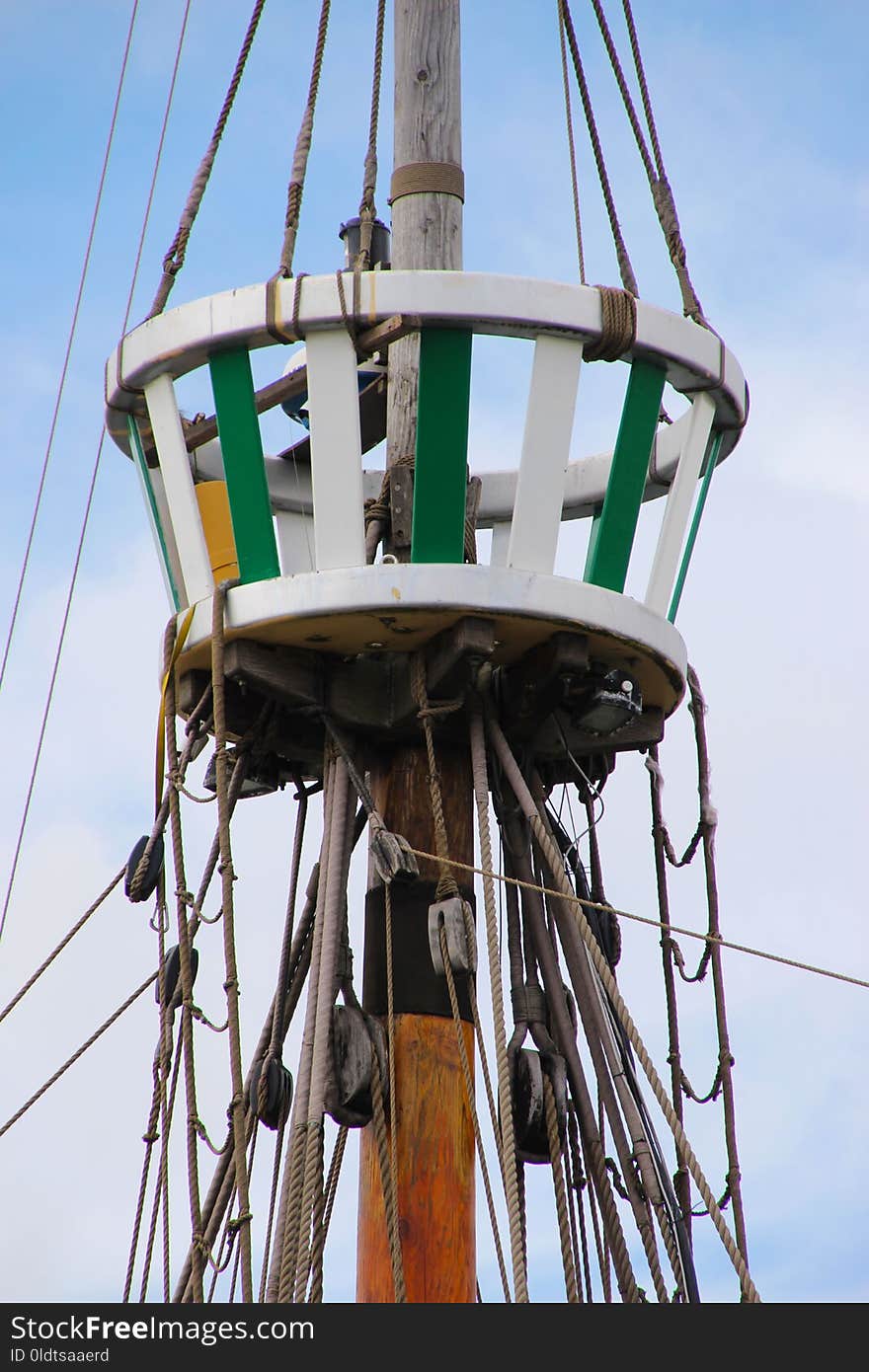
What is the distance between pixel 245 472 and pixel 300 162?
5.47 ft

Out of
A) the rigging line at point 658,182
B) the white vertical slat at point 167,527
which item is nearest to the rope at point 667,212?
the rigging line at point 658,182

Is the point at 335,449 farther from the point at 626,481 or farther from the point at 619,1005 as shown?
the point at 619,1005

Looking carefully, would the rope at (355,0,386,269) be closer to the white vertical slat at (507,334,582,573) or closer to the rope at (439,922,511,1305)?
the white vertical slat at (507,334,582,573)

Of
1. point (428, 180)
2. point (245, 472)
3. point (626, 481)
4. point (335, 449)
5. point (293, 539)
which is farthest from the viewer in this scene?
point (293, 539)

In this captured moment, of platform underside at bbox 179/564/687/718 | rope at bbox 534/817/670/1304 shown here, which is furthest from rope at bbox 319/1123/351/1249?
platform underside at bbox 179/564/687/718

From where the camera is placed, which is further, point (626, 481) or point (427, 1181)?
point (626, 481)

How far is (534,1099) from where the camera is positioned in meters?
10.9

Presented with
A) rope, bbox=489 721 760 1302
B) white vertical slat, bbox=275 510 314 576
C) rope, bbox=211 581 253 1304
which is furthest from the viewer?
white vertical slat, bbox=275 510 314 576

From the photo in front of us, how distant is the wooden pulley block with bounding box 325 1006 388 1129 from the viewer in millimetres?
10547

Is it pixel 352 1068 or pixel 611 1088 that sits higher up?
pixel 611 1088

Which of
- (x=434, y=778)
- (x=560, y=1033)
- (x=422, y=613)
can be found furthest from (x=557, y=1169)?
(x=422, y=613)

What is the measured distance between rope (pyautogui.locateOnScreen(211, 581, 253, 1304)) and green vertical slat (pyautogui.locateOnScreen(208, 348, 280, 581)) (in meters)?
0.25

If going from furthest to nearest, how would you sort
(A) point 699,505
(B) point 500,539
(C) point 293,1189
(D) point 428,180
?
(B) point 500,539, (D) point 428,180, (A) point 699,505, (C) point 293,1189

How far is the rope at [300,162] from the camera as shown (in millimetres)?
10773
